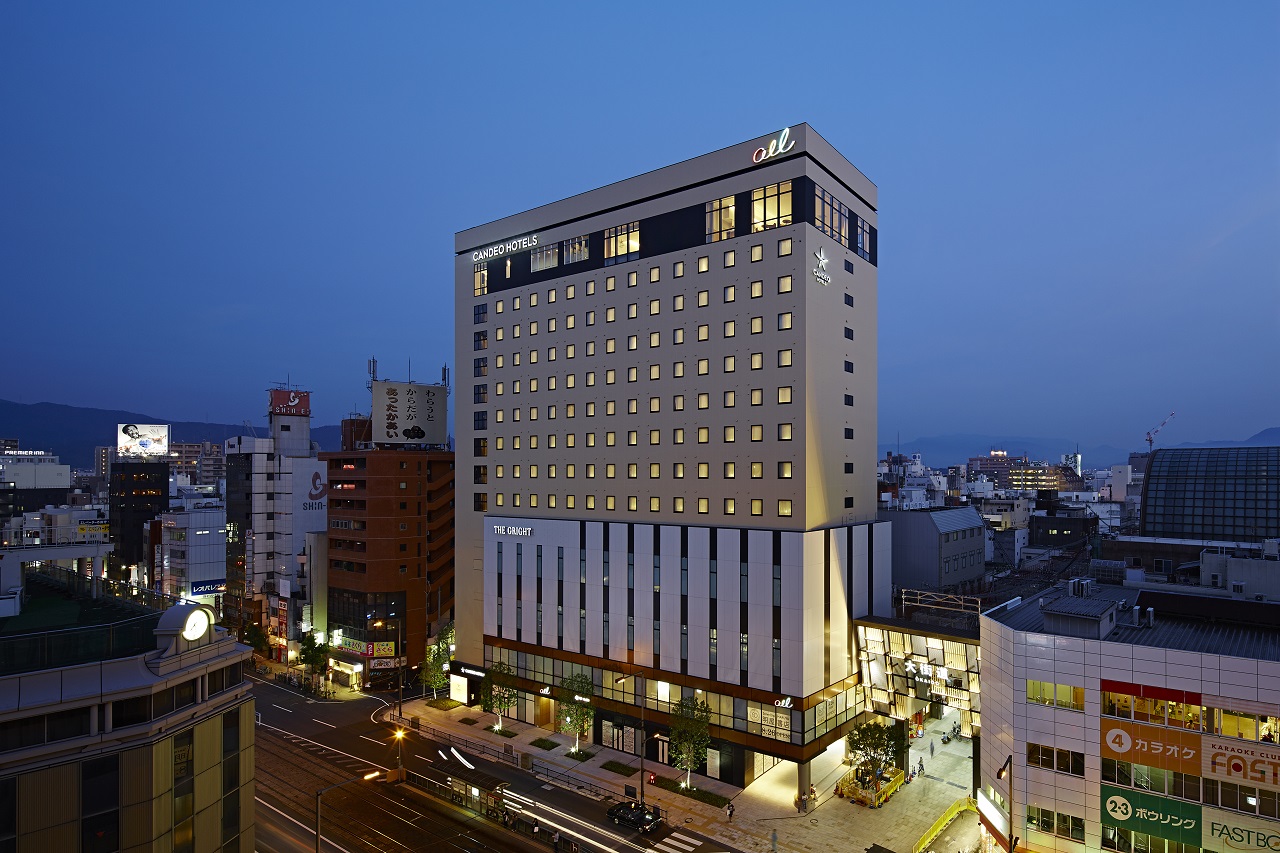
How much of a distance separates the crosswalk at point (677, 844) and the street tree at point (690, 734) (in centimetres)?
698

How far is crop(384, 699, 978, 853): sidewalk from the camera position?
146 ft

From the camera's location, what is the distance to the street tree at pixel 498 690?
65875mm

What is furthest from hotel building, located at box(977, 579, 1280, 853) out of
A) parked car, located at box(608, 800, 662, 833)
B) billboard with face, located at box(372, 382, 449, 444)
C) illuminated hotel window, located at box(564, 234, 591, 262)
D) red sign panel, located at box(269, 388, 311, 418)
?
red sign panel, located at box(269, 388, 311, 418)

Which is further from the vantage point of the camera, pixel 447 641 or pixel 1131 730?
pixel 447 641

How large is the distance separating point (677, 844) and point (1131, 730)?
27.1 metres

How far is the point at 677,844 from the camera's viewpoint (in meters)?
44.1

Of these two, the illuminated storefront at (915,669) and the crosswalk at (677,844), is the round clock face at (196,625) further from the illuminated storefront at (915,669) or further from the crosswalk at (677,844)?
the illuminated storefront at (915,669)

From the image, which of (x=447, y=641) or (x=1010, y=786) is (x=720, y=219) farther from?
(x=447, y=641)

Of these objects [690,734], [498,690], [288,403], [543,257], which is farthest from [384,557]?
[690,734]

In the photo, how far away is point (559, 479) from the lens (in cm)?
6831

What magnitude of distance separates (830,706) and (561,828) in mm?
21729

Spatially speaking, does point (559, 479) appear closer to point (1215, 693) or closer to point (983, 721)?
point (983, 721)

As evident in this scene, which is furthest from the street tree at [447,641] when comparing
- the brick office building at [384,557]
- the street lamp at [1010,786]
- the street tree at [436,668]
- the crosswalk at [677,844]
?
the street lamp at [1010,786]

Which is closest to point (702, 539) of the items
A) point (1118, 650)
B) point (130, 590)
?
point (1118, 650)
